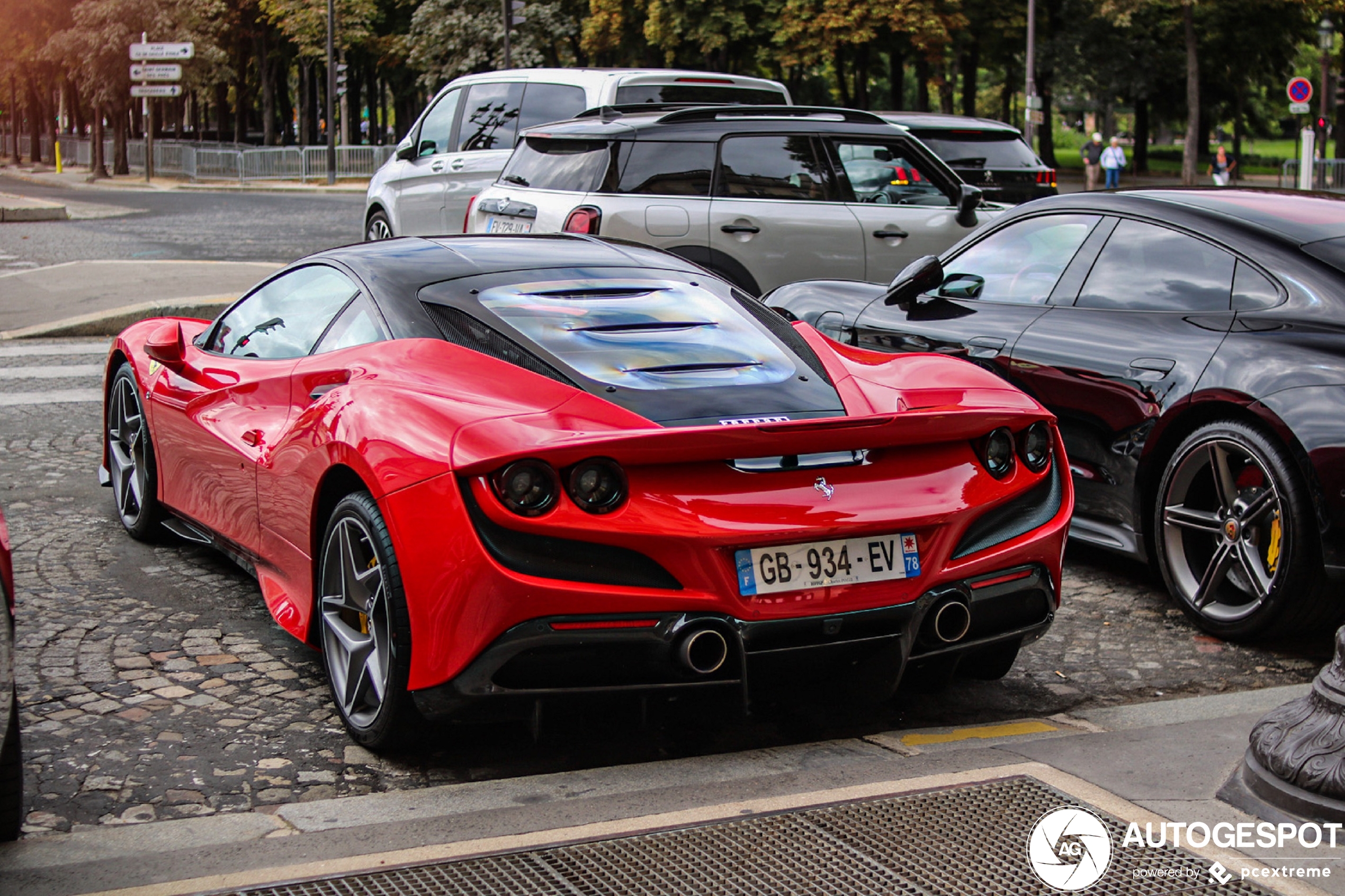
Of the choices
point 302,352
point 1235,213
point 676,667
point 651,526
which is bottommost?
point 676,667

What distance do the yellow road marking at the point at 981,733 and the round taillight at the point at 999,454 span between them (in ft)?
2.32

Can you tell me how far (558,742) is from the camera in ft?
13.3

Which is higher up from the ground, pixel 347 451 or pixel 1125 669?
pixel 347 451

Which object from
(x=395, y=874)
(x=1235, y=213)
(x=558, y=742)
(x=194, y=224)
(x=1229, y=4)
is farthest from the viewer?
(x=1229, y=4)

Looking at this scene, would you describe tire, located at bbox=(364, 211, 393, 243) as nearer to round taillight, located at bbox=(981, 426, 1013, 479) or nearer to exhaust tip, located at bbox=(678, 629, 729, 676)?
round taillight, located at bbox=(981, 426, 1013, 479)

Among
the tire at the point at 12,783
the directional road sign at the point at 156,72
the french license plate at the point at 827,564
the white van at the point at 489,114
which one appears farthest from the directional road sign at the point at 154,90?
the french license plate at the point at 827,564

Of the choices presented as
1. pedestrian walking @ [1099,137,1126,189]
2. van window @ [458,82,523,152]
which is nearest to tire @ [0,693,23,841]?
van window @ [458,82,523,152]

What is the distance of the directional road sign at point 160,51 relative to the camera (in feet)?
143

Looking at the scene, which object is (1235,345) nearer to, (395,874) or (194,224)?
(395,874)

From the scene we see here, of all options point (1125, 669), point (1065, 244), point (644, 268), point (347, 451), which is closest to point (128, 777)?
point (347, 451)

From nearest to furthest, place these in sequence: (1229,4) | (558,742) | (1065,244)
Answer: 1. (558,742)
2. (1065,244)
3. (1229,4)

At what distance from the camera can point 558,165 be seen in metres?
9.59

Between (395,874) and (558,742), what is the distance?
104 cm

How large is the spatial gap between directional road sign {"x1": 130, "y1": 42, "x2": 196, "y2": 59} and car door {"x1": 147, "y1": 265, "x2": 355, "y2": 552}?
1629 inches
